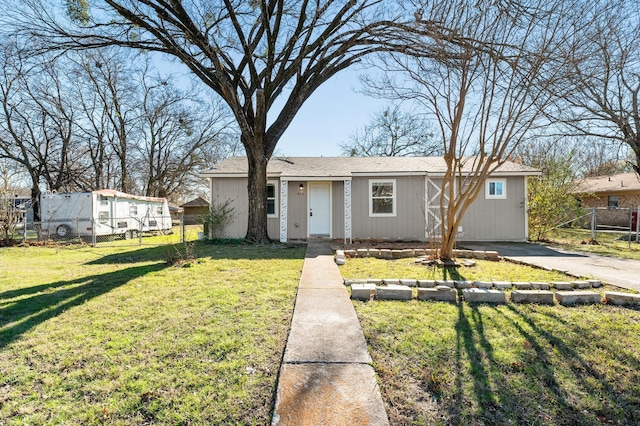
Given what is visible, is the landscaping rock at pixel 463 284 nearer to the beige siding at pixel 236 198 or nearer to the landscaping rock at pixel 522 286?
the landscaping rock at pixel 522 286

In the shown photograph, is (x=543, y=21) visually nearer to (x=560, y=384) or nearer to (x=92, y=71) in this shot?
(x=560, y=384)

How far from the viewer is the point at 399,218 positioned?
11.4 m

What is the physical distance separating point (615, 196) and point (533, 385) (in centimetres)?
2576

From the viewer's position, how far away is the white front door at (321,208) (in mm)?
11523

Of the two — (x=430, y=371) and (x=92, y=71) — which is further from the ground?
(x=92, y=71)

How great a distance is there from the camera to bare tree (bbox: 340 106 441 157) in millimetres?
25812

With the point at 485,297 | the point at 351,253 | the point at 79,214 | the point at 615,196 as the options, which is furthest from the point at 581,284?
the point at 615,196

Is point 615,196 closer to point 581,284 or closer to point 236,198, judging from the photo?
point 581,284

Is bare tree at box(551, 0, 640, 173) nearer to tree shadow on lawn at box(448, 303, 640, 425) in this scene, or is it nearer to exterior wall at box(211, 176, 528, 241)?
exterior wall at box(211, 176, 528, 241)

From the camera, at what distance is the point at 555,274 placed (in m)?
5.67

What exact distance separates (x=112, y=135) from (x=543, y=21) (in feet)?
84.3

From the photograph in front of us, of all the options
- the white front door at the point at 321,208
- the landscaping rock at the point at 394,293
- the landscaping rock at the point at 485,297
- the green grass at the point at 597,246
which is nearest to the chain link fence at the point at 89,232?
the white front door at the point at 321,208

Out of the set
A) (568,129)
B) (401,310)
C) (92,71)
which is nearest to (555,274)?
(401,310)

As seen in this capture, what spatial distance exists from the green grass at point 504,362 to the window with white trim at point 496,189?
8163 mm
